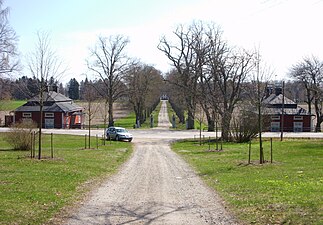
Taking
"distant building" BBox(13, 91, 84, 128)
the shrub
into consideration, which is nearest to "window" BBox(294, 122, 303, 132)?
"distant building" BBox(13, 91, 84, 128)

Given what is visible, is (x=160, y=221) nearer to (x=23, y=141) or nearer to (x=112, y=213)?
(x=112, y=213)

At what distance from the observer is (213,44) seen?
51.8 meters

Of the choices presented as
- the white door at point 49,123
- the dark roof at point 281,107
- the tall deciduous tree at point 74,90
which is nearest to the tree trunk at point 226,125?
the dark roof at point 281,107

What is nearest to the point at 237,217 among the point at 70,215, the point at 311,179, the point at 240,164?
the point at 70,215

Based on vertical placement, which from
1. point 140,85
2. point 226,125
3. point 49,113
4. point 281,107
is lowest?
point 226,125

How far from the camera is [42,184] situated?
13625 millimetres

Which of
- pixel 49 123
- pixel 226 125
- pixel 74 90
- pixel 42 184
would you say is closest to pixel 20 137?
pixel 42 184

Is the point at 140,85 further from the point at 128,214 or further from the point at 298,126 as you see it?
the point at 128,214

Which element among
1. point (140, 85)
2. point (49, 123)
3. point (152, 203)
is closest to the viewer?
point (152, 203)

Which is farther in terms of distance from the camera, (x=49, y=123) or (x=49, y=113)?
(x=49, y=123)

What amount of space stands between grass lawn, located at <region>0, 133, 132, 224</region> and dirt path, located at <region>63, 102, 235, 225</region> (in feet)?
2.15

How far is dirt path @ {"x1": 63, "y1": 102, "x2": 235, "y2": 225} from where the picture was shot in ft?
30.7

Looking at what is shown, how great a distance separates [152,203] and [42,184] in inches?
166

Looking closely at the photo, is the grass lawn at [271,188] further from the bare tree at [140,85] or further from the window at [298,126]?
the bare tree at [140,85]
